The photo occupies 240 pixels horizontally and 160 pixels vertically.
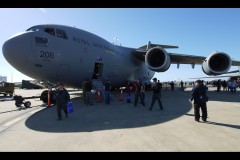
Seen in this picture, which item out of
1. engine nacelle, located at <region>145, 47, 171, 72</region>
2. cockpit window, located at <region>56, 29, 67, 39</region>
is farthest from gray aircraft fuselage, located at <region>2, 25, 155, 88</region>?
engine nacelle, located at <region>145, 47, 171, 72</region>

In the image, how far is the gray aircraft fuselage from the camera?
9.16 meters

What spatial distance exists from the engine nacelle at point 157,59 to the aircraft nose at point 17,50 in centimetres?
892

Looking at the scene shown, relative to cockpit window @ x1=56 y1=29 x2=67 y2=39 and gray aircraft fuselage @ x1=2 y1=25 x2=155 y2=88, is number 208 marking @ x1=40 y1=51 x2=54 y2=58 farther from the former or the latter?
cockpit window @ x1=56 y1=29 x2=67 y2=39

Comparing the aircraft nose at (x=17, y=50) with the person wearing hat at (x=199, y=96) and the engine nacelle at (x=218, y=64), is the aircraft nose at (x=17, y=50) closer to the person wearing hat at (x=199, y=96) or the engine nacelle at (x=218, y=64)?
the person wearing hat at (x=199, y=96)

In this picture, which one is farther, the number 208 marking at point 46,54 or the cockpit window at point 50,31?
the cockpit window at point 50,31

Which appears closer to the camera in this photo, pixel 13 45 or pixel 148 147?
pixel 148 147

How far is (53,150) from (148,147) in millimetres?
1927

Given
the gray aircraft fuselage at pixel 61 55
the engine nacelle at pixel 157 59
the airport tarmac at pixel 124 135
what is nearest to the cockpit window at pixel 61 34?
the gray aircraft fuselage at pixel 61 55

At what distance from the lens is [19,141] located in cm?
481

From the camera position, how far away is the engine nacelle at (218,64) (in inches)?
628

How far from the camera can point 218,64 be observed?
16953mm

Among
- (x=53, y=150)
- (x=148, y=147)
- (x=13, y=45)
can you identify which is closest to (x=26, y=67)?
(x=13, y=45)

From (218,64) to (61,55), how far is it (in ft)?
42.1
